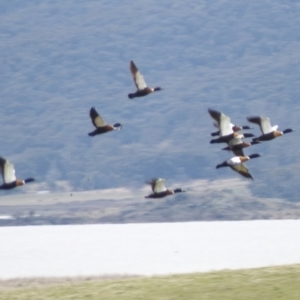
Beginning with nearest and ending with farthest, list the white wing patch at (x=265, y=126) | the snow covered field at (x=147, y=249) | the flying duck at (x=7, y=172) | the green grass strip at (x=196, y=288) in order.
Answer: the flying duck at (x=7, y=172)
the white wing patch at (x=265, y=126)
the green grass strip at (x=196, y=288)
the snow covered field at (x=147, y=249)

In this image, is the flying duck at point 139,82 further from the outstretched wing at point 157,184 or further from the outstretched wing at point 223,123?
the outstretched wing at point 157,184

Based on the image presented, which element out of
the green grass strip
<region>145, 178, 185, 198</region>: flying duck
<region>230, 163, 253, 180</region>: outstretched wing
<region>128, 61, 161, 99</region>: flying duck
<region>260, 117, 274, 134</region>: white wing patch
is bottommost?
the green grass strip

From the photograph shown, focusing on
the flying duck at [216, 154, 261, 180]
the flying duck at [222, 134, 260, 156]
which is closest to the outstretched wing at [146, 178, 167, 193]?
the flying duck at [216, 154, 261, 180]

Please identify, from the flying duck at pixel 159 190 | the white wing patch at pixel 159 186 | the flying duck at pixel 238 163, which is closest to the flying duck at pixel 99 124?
the flying duck at pixel 159 190

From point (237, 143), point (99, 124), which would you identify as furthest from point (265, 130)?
point (99, 124)

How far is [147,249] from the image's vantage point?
74.4m

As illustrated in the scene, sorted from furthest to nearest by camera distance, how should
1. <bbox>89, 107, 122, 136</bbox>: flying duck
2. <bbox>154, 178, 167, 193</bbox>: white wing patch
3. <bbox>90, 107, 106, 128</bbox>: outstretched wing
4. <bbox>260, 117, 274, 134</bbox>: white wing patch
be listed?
<bbox>154, 178, 167, 193</bbox>: white wing patch → <bbox>260, 117, 274, 134</bbox>: white wing patch → <bbox>90, 107, 106, 128</bbox>: outstretched wing → <bbox>89, 107, 122, 136</bbox>: flying duck

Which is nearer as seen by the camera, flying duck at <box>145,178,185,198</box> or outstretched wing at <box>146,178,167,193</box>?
flying duck at <box>145,178,185,198</box>

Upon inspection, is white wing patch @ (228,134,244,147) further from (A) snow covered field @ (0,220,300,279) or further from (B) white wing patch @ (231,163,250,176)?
(A) snow covered field @ (0,220,300,279)

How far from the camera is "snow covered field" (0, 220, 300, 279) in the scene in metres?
52.2

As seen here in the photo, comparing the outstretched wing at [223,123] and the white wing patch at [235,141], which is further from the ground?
the outstretched wing at [223,123]

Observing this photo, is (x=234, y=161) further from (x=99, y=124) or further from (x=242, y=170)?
(x=99, y=124)

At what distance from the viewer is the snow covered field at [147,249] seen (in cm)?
5216

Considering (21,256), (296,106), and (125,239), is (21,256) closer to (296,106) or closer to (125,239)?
(125,239)
